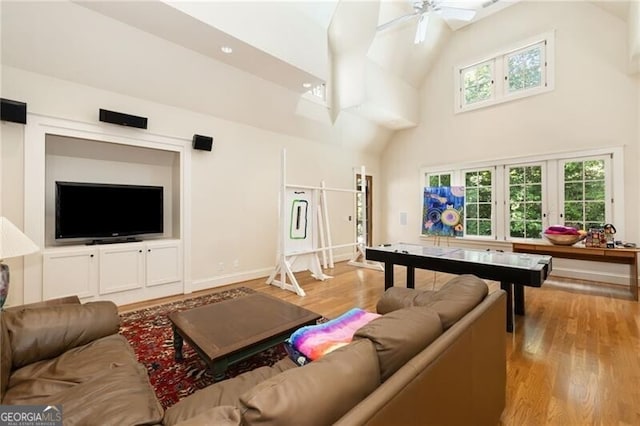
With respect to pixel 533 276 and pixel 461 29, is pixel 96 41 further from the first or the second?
pixel 461 29

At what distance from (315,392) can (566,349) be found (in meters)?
2.97

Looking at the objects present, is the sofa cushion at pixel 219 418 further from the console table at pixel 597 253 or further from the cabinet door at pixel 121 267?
the console table at pixel 597 253

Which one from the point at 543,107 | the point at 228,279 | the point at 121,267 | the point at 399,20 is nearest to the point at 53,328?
the point at 121,267

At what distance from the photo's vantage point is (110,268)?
12.0 ft

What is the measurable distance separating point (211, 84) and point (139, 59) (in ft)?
3.04

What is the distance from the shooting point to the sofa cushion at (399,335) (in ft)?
3.33

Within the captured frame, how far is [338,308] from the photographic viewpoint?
11.9 ft

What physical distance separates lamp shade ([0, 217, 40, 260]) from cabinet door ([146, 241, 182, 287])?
1919 millimetres

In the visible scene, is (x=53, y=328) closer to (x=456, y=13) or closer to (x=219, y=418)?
(x=219, y=418)

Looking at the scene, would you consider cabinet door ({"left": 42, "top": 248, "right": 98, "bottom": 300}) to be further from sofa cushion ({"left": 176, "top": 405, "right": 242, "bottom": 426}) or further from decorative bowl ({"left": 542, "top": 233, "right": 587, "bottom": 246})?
decorative bowl ({"left": 542, "top": 233, "right": 587, "bottom": 246})

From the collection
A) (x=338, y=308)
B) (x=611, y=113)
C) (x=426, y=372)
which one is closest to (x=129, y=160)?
(x=338, y=308)

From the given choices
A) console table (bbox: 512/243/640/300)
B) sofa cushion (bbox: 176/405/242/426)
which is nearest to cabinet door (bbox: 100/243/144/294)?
sofa cushion (bbox: 176/405/242/426)

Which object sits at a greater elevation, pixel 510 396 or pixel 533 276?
pixel 533 276

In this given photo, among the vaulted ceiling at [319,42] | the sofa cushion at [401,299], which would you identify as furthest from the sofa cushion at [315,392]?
the vaulted ceiling at [319,42]
